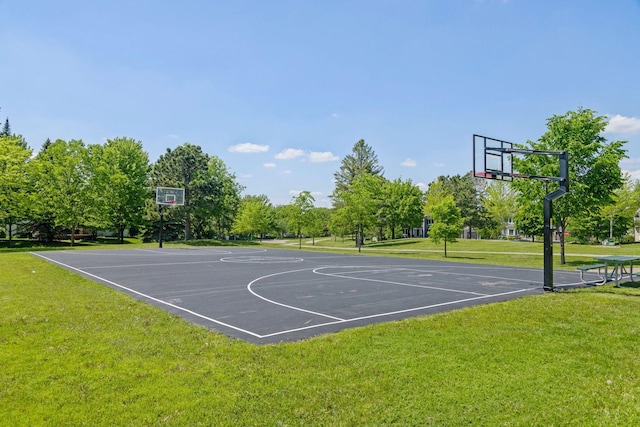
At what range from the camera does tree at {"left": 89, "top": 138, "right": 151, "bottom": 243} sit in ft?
158

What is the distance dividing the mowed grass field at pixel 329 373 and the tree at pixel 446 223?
23.4 meters

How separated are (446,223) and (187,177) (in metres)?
35.4

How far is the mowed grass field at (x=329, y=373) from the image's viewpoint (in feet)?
13.8

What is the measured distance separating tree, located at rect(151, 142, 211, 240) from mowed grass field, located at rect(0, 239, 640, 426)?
4578 cm

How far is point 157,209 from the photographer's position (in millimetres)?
52938

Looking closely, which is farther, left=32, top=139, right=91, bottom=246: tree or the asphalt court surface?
left=32, top=139, right=91, bottom=246: tree

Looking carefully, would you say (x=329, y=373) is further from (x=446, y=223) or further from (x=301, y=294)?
(x=446, y=223)

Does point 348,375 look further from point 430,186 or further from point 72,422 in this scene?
point 430,186

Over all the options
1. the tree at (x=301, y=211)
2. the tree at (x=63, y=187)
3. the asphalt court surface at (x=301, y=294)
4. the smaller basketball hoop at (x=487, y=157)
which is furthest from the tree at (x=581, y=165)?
the tree at (x=63, y=187)

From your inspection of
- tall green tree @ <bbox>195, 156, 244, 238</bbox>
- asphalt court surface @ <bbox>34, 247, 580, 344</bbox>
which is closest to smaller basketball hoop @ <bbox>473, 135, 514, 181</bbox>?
asphalt court surface @ <bbox>34, 247, 580, 344</bbox>

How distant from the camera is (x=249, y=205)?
58.4m

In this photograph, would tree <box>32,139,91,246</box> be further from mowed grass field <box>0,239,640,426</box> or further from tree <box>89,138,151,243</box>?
mowed grass field <box>0,239,640,426</box>

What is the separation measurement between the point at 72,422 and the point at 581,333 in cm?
758

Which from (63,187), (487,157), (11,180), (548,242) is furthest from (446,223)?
(63,187)
